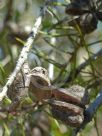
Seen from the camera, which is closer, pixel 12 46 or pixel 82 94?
pixel 82 94

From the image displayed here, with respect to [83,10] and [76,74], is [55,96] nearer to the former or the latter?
[83,10]

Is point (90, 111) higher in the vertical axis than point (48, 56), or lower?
higher

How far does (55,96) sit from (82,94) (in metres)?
0.07

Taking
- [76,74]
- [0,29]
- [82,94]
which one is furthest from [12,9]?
[82,94]

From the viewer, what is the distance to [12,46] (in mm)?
2420

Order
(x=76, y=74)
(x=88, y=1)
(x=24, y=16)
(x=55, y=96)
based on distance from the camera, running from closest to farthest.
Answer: (x=55, y=96), (x=88, y=1), (x=76, y=74), (x=24, y=16)

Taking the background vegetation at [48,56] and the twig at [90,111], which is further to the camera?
the background vegetation at [48,56]

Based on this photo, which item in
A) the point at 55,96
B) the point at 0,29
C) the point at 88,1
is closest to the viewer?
the point at 55,96

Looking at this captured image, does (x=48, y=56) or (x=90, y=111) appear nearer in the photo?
(x=90, y=111)

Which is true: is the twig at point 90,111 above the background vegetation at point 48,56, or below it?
above

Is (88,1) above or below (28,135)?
above

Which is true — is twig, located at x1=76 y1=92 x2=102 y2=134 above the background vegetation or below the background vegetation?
above

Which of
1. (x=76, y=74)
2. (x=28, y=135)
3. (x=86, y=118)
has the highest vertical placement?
(x=86, y=118)

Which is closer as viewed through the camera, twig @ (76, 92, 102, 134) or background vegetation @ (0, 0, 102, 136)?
twig @ (76, 92, 102, 134)
